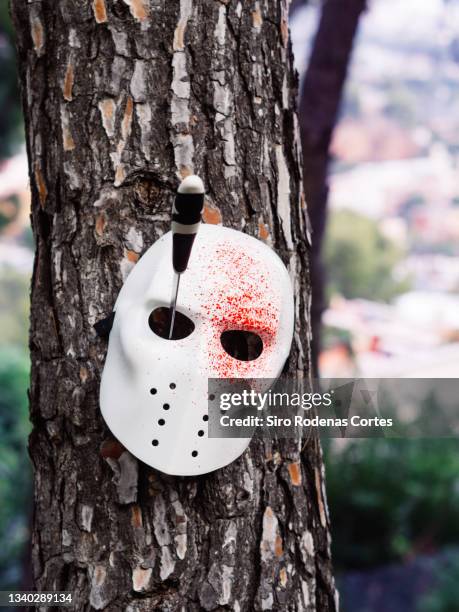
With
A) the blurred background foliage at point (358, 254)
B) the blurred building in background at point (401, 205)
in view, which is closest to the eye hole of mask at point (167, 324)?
the blurred building in background at point (401, 205)

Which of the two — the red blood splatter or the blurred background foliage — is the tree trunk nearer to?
the red blood splatter

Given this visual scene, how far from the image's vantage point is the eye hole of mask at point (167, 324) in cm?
94

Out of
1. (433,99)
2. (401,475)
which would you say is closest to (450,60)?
(433,99)

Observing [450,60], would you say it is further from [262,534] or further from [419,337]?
[262,534]

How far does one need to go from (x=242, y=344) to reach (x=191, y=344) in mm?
83

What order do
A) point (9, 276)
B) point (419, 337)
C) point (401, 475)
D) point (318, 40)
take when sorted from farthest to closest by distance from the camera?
point (9, 276), point (419, 337), point (401, 475), point (318, 40)

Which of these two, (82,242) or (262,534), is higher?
(82,242)

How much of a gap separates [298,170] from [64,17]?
371 mm

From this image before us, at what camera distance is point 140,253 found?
3.03 ft

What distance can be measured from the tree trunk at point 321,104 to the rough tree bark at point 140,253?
1.32m

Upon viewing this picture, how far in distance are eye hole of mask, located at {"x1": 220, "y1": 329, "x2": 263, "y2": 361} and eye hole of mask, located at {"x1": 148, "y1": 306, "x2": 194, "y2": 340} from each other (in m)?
0.05

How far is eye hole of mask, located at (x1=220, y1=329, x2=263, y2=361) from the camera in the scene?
949mm

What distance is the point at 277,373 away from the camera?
36.6 inches

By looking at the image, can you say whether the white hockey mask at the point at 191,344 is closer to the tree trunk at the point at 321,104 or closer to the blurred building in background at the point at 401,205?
the tree trunk at the point at 321,104
